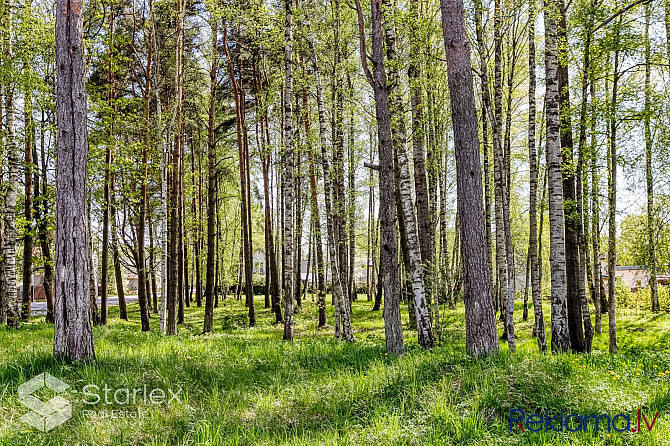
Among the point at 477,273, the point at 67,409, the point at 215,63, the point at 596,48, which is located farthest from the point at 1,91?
the point at 596,48

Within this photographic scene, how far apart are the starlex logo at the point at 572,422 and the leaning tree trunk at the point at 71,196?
17.6 feet

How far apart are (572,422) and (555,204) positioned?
233 inches

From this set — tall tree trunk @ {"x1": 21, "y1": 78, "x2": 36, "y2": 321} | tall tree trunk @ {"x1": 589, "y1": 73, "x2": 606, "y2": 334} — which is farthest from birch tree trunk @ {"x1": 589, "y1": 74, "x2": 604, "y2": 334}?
tall tree trunk @ {"x1": 21, "y1": 78, "x2": 36, "y2": 321}

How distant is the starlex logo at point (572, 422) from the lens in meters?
3.77

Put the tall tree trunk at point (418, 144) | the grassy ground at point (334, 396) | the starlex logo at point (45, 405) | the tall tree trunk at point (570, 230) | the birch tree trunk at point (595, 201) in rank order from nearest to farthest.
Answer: the grassy ground at point (334, 396) → the starlex logo at point (45, 405) → the tall tree trunk at point (418, 144) → the tall tree trunk at point (570, 230) → the birch tree trunk at point (595, 201)

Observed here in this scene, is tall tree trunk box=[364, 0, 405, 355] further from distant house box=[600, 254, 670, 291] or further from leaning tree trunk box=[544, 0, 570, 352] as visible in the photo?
distant house box=[600, 254, 670, 291]

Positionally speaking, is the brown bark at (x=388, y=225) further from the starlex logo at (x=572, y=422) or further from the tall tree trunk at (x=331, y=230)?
the tall tree trunk at (x=331, y=230)

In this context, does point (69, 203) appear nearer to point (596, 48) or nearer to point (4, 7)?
point (4, 7)

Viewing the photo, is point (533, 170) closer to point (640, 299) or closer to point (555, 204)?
point (555, 204)

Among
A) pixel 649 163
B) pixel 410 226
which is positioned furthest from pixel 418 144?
pixel 649 163

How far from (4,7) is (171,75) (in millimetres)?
6900

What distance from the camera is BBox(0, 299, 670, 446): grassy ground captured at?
3729mm

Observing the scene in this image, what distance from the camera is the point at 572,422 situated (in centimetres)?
387

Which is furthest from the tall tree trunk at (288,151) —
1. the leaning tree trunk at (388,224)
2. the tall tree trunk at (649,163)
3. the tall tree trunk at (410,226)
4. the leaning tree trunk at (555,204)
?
the tall tree trunk at (649,163)
